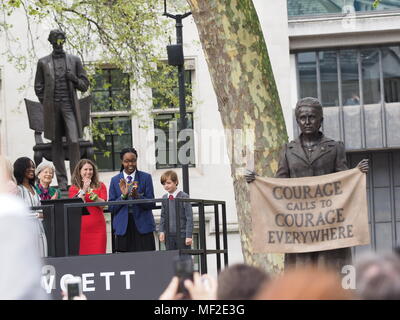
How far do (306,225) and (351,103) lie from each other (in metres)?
18.9

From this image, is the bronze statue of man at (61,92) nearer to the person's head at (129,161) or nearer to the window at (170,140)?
the person's head at (129,161)

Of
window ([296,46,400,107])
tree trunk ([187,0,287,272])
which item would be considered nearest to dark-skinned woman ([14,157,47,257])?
tree trunk ([187,0,287,272])

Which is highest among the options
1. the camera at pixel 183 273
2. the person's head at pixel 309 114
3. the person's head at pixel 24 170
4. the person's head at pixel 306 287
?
the person's head at pixel 309 114

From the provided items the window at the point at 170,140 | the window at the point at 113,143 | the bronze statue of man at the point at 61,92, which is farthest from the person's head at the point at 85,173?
the window at the point at 113,143

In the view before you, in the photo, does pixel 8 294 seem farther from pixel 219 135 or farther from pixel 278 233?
pixel 219 135

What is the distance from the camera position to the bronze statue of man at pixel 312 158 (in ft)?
38.6

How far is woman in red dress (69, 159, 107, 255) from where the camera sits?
14117mm

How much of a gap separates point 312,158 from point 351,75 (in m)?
19.0

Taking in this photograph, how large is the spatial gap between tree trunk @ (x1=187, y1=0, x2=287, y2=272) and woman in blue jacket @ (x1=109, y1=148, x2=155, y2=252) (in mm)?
1167

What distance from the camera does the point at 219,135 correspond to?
29.6 meters

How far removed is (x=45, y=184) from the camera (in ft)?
48.7

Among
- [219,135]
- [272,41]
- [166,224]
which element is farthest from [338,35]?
[166,224]

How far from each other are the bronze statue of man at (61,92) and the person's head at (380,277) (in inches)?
535

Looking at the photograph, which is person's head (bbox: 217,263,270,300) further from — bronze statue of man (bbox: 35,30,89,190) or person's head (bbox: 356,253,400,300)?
bronze statue of man (bbox: 35,30,89,190)
